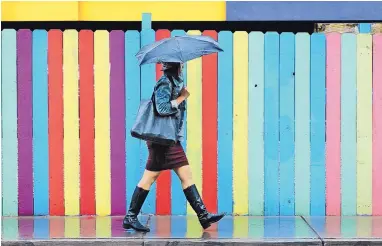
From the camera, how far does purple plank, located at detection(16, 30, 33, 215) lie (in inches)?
276

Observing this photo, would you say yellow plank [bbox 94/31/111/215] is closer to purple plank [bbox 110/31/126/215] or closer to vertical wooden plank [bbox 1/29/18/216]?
purple plank [bbox 110/31/126/215]

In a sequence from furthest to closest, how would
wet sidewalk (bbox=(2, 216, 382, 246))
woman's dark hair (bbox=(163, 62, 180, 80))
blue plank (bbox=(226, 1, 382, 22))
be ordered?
1. blue plank (bbox=(226, 1, 382, 22))
2. woman's dark hair (bbox=(163, 62, 180, 80))
3. wet sidewalk (bbox=(2, 216, 382, 246))

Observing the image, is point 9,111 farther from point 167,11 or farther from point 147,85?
point 167,11

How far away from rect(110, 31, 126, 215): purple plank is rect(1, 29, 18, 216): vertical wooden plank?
94 centimetres

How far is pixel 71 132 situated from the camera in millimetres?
7039

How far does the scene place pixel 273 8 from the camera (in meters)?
8.55

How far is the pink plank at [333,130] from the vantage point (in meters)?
6.99

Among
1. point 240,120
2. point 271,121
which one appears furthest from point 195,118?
A: point 271,121

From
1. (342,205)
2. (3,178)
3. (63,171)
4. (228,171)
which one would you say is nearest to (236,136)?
(228,171)

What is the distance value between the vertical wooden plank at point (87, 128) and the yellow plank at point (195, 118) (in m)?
0.94

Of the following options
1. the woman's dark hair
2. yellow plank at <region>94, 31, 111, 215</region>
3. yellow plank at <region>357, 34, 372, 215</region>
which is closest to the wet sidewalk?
yellow plank at <region>357, 34, 372, 215</region>

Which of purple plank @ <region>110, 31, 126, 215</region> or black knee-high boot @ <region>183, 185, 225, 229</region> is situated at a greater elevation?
purple plank @ <region>110, 31, 126, 215</region>

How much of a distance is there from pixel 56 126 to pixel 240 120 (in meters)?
1.78

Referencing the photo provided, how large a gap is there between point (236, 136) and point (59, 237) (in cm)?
201
